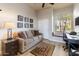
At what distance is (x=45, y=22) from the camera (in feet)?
7.02

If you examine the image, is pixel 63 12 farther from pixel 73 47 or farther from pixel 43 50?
pixel 43 50

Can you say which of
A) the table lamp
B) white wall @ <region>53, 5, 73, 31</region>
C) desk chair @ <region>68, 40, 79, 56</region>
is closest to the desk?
desk chair @ <region>68, 40, 79, 56</region>

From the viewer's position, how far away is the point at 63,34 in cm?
208

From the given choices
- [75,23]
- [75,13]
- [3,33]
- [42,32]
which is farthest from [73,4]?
[3,33]

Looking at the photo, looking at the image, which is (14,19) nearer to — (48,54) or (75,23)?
(48,54)

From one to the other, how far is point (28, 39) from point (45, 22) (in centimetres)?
49

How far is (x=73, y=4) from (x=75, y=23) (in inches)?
14.5

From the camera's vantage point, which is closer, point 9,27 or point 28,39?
point 9,27

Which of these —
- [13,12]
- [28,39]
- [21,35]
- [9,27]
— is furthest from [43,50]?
[13,12]

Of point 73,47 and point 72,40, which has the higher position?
point 72,40

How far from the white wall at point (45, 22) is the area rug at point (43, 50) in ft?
0.57

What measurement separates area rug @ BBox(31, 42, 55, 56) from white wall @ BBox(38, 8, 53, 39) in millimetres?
174

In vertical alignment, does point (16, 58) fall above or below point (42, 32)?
below

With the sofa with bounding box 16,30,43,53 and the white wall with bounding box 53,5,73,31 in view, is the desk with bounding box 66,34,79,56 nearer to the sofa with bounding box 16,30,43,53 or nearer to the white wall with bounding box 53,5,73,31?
the white wall with bounding box 53,5,73,31
